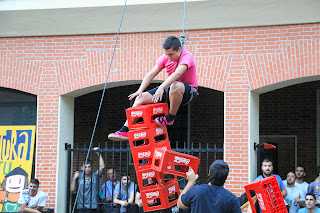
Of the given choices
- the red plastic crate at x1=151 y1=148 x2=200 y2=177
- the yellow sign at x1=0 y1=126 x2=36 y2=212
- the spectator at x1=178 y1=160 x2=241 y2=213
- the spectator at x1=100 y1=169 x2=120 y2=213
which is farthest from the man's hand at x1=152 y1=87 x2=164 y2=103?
the yellow sign at x1=0 y1=126 x2=36 y2=212

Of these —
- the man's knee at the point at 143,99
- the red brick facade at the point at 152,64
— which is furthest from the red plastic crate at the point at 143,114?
the red brick facade at the point at 152,64

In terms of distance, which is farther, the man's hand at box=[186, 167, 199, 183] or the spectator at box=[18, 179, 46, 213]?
the spectator at box=[18, 179, 46, 213]

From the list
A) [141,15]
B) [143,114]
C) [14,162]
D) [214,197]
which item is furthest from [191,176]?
[14,162]

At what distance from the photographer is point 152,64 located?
9.77 m

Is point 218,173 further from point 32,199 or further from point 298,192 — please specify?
point 32,199

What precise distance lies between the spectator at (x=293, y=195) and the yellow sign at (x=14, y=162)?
4.90 m

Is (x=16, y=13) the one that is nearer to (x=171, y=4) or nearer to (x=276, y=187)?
(x=171, y=4)

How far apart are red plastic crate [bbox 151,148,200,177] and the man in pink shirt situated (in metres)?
0.38

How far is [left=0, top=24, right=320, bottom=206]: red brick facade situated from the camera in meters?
9.23

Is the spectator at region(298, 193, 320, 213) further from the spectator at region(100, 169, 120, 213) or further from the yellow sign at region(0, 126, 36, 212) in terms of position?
the yellow sign at region(0, 126, 36, 212)

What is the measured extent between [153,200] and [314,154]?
7684mm

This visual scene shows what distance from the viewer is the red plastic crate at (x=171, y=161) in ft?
18.3

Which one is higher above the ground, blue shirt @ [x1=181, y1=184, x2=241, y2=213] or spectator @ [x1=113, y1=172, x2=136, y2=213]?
blue shirt @ [x1=181, y1=184, x2=241, y2=213]

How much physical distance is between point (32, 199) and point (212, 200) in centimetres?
555
